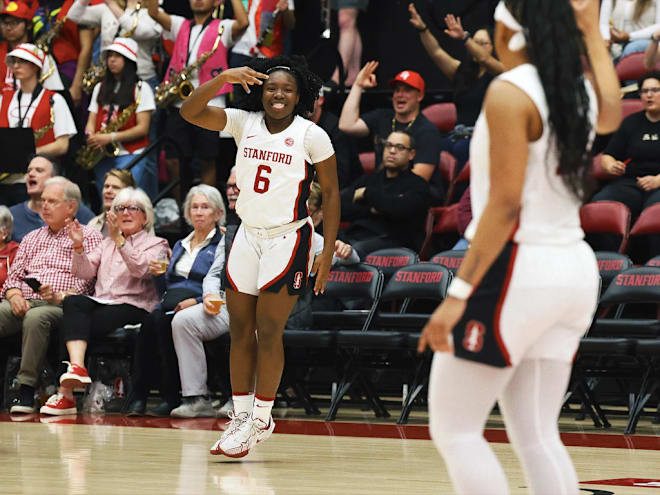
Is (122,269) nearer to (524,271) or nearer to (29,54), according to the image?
(29,54)

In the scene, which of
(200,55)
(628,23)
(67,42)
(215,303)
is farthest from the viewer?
(67,42)

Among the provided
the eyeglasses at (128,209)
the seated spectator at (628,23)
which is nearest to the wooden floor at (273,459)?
the eyeglasses at (128,209)

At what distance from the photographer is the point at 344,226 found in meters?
8.49

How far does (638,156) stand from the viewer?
24.8 feet

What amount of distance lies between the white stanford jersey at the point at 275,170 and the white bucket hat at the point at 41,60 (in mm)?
4375

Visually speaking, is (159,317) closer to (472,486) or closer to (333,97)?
(333,97)

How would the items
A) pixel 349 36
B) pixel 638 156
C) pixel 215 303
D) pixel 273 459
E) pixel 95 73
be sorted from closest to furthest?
1. pixel 273 459
2. pixel 215 303
3. pixel 638 156
4. pixel 95 73
5. pixel 349 36

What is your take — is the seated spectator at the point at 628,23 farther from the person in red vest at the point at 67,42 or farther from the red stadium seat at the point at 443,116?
the person in red vest at the point at 67,42

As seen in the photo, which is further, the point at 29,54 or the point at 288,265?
the point at 29,54

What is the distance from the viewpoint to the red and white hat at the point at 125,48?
29.5 ft

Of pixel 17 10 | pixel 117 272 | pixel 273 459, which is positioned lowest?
pixel 273 459

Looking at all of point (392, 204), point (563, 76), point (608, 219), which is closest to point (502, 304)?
point (563, 76)

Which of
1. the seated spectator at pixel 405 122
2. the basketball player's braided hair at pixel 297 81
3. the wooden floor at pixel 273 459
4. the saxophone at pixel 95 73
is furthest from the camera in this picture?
the saxophone at pixel 95 73

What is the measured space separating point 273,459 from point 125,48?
188 inches
